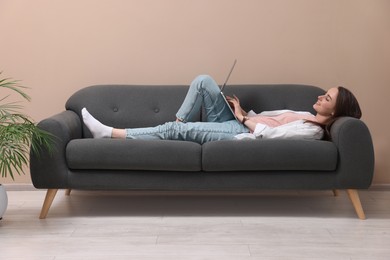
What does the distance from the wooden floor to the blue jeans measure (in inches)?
19.5

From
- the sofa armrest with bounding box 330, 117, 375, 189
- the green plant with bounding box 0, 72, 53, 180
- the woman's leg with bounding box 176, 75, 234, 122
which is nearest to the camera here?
the green plant with bounding box 0, 72, 53, 180

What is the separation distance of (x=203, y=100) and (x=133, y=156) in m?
0.72

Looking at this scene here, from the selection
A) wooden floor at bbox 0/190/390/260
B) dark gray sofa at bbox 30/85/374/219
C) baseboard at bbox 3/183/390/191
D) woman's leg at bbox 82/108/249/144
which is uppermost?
woman's leg at bbox 82/108/249/144

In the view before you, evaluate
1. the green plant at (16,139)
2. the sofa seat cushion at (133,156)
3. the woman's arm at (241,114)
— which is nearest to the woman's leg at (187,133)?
the woman's arm at (241,114)

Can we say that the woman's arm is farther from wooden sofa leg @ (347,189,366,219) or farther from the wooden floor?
wooden sofa leg @ (347,189,366,219)

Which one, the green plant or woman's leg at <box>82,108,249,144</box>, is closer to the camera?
the green plant

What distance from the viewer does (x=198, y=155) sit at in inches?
106

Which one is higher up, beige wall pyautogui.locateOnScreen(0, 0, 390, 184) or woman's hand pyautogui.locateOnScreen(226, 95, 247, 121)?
beige wall pyautogui.locateOnScreen(0, 0, 390, 184)

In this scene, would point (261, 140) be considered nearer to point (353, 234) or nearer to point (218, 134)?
point (218, 134)

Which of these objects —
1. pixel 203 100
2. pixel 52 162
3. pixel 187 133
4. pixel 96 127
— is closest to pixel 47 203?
pixel 52 162

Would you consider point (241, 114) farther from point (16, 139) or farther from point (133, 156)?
point (16, 139)

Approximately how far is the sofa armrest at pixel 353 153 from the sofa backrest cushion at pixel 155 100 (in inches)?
24.5

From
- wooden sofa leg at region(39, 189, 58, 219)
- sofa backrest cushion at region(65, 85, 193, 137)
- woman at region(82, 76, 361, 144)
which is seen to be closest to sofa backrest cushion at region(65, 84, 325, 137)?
sofa backrest cushion at region(65, 85, 193, 137)

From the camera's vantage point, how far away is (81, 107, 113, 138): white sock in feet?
9.77
